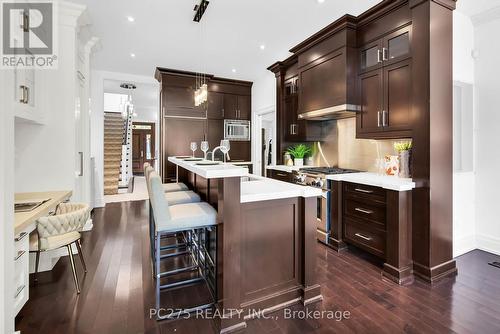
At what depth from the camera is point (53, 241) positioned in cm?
213

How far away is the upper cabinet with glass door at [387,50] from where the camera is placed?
8.24ft

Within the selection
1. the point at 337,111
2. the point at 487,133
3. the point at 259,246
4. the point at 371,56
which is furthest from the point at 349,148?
the point at 259,246

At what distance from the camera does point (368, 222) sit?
2711 mm

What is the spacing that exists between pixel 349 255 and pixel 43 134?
3.84 m

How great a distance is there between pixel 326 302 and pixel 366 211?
3.85 feet

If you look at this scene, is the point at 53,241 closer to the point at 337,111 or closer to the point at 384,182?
the point at 384,182

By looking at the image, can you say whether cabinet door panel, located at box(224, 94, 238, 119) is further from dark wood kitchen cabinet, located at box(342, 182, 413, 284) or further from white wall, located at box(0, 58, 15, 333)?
white wall, located at box(0, 58, 15, 333)

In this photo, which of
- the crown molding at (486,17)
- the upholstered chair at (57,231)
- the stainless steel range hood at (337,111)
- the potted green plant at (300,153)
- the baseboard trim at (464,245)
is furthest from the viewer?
the potted green plant at (300,153)

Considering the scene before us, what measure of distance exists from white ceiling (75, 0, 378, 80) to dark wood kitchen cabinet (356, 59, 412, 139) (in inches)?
35.1

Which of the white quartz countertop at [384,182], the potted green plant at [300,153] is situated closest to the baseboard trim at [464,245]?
the white quartz countertop at [384,182]

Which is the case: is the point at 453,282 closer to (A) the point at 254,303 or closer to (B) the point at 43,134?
(A) the point at 254,303

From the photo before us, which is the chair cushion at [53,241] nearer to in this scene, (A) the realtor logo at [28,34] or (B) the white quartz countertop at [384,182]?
(A) the realtor logo at [28,34]

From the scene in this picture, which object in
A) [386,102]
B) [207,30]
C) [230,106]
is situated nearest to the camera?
[386,102]

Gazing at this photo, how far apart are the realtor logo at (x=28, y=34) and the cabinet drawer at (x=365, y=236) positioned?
334 centimetres
